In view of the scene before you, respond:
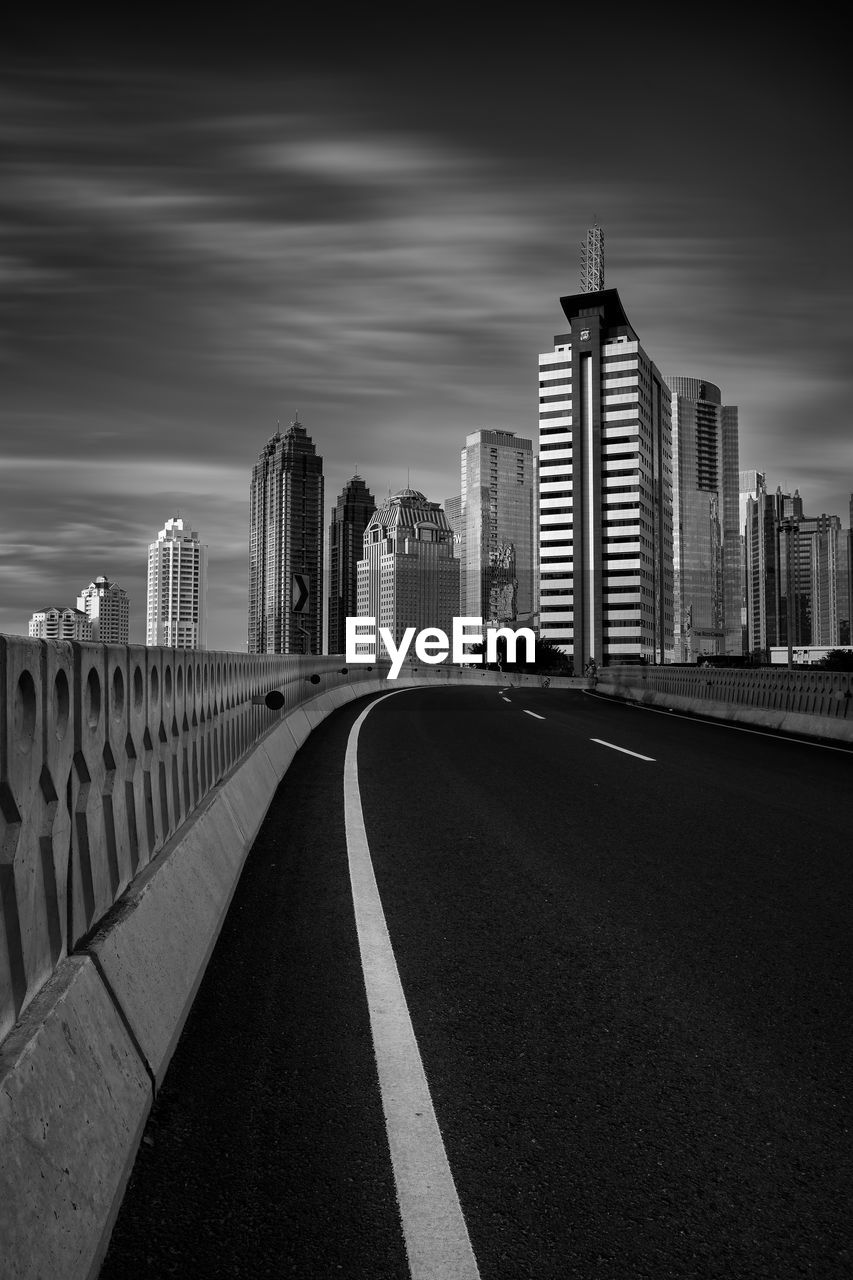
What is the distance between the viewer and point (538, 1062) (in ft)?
11.8

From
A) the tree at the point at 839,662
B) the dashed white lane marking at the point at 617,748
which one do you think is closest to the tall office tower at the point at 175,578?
the dashed white lane marking at the point at 617,748

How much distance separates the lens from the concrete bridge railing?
18312mm

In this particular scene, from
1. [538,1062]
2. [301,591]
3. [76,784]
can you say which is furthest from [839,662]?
[76,784]

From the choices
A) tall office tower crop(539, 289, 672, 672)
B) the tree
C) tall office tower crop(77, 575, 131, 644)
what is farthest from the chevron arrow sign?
tall office tower crop(539, 289, 672, 672)

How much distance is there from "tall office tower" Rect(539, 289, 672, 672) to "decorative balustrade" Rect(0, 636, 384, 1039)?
166893 millimetres

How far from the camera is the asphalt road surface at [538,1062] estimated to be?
2520mm

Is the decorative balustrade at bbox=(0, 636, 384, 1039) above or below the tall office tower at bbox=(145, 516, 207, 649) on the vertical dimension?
below

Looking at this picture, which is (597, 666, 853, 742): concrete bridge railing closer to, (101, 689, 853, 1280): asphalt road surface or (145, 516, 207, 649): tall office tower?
(101, 689, 853, 1280): asphalt road surface

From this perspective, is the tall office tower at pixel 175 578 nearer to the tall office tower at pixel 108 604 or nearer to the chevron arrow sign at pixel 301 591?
the tall office tower at pixel 108 604

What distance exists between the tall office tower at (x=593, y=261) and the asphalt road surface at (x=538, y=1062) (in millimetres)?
203575

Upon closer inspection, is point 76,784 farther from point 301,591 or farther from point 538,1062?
point 301,591

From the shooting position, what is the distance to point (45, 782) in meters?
3.07

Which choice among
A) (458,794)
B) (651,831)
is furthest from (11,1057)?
(458,794)

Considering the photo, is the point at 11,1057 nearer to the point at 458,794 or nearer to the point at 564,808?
the point at 564,808
